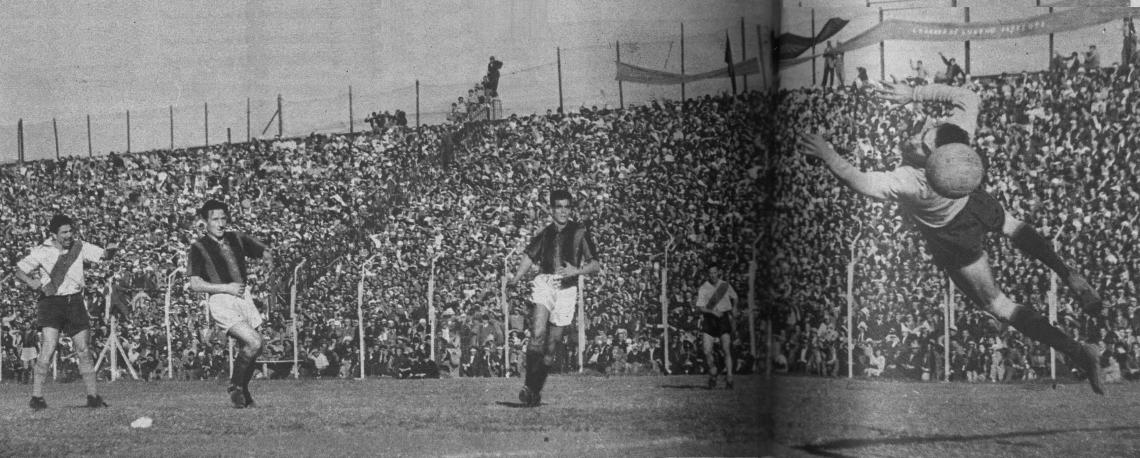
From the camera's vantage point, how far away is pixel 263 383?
484 cm

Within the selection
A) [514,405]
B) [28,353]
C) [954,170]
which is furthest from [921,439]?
[28,353]

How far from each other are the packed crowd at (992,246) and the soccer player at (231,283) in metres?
2.11

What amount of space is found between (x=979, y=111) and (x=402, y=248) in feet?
7.80

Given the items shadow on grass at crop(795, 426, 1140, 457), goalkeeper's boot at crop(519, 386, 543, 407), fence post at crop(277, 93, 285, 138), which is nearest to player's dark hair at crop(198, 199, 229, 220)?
fence post at crop(277, 93, 285, 138)

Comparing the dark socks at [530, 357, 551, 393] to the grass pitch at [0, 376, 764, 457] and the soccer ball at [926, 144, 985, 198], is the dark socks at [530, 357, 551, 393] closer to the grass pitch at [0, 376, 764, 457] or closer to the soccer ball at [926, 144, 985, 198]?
the grass pitch at [0, 376, 764, 457]

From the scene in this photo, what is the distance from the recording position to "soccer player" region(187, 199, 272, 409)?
4797 millimetres

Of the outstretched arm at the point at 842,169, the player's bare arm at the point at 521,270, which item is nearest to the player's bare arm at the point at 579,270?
the player's bare arm at the point at 521,270

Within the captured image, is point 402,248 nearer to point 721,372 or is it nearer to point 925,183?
point 721,372

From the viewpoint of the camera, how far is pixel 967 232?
5.12 metres

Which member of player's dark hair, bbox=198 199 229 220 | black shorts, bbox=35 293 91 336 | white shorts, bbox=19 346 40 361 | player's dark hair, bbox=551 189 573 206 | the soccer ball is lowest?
white shorts, bbox=19 346 40 361

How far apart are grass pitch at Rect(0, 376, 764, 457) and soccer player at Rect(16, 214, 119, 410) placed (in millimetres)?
123

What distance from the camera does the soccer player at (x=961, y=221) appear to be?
16.2 ft

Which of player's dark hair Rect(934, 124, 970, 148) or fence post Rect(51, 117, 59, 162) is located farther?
player's dark hair Rect(934, 124, 970, 148)

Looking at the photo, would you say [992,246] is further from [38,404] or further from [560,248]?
[38,404]
